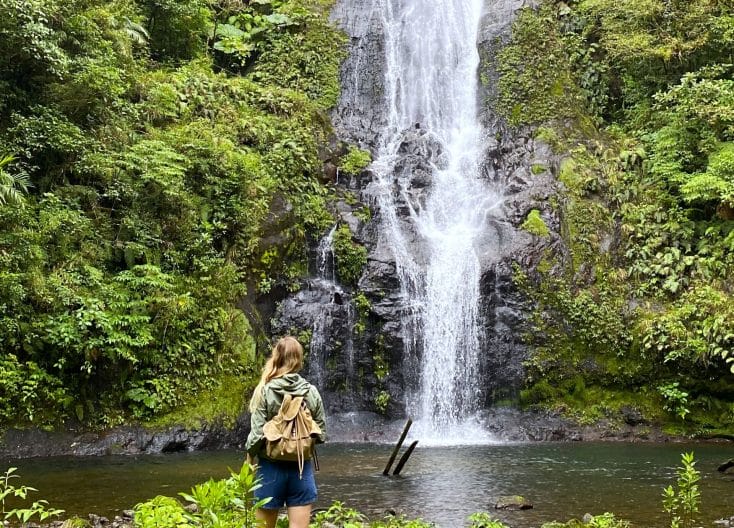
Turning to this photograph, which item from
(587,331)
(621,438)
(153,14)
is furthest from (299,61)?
(621,438)

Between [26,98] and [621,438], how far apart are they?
13.6 meters

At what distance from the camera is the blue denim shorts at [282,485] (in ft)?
12.9

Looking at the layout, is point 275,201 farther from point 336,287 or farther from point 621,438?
point 621,438

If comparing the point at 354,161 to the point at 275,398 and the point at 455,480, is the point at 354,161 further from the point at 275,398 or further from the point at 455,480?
the point at 275,398

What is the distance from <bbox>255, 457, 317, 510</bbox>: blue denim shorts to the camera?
3.93 m

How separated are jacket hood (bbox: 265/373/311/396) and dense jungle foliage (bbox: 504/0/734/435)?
11083 millimetres

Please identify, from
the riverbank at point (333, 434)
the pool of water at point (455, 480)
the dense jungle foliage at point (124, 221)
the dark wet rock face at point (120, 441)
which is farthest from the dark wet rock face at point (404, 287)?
the dark wet rock face at point (120, 441)

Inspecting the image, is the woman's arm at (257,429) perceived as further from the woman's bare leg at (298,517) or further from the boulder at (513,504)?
the boulder at (513,504)

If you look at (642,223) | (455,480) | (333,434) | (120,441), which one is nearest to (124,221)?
(120,441)

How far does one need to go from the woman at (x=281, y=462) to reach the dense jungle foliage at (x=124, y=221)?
751 centimetres

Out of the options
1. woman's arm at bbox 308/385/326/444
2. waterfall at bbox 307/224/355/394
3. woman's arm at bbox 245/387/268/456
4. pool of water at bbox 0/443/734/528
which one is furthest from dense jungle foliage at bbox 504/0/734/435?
woman's arm at bbox 245/387/268/456

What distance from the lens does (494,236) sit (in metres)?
16.0

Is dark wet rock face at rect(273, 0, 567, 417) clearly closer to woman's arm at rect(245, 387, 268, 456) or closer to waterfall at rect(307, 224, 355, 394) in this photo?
waterfall at rect(307, 224, 355, 394)

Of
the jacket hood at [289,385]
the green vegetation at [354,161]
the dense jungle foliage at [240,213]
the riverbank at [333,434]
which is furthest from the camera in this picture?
the green vegetation at [354,161]
